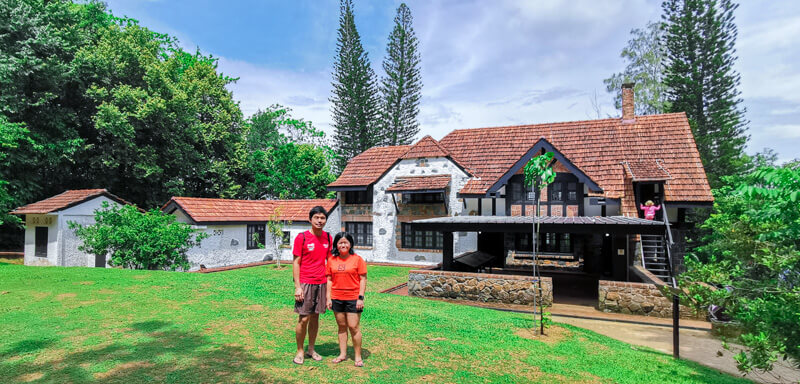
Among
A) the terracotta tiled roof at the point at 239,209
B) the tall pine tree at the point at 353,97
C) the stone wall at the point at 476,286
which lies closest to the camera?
the stone wall at the point at 476,286

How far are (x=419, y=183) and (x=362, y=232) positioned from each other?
4627 mm

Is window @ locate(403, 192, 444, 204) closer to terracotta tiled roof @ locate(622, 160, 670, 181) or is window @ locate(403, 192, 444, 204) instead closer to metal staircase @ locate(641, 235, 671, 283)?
terracotta tiled roof @ locate(622, 160, 670, 181)

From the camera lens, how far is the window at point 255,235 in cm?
2167

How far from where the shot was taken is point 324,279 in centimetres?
541

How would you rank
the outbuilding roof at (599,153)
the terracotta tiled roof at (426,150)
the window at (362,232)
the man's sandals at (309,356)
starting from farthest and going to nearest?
the window at (362,232) → the terracotta tiled roof at (426,150) → the outbuilding roof at (599,153) → the man's sandals at (309,356)

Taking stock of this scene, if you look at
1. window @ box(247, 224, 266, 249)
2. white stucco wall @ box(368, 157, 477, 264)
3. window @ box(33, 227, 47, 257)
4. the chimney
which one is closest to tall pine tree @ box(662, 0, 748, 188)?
the chimney

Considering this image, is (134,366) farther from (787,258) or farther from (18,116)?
(18,116)

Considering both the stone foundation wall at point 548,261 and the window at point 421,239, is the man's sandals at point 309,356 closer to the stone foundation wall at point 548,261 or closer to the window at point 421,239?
the window at point 421,239

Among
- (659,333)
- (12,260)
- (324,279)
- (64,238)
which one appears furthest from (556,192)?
(12,260)

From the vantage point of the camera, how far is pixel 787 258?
647 cm

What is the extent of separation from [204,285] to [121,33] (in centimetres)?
2361

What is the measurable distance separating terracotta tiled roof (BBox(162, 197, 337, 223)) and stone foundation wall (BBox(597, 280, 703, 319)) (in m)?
15.0

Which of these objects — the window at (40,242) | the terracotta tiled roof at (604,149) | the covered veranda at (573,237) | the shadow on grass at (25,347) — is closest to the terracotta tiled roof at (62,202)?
the window at (40,242)

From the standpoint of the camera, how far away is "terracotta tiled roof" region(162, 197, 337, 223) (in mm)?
19375
